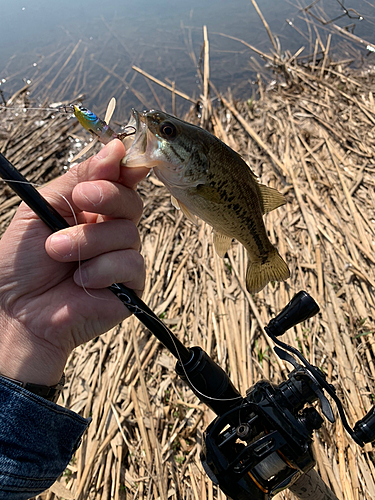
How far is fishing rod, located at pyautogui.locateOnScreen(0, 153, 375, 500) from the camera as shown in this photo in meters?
1.62

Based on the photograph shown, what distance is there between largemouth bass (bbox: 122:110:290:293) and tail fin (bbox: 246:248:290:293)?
0.85 ft

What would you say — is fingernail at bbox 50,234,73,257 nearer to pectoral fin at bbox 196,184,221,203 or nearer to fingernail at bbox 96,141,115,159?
fingernail at bbox 96,141,115,159

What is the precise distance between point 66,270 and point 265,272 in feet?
4.14

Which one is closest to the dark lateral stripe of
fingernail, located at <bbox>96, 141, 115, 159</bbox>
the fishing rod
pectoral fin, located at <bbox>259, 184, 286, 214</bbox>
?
fingernail, located at <bbox>96, 141, 115, 159</bbox>

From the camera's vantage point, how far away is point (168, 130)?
67.7 inches

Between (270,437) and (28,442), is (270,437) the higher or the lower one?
the lower one

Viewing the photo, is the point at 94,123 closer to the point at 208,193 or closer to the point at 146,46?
the point at 208,193

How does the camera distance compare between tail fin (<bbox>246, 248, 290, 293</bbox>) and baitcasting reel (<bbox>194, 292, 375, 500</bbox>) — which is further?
tail fin (<bbox>246, 248, 290, 293</bbox>)

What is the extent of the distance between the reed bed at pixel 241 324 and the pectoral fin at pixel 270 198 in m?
1.08

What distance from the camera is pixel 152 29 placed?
1365 centimetres

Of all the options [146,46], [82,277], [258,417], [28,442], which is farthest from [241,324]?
[146,46]

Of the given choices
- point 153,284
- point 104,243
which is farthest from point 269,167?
point 104,243

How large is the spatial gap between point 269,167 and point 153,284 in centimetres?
253

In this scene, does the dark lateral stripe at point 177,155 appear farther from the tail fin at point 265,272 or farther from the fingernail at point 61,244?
the tail fin at point 265,272
